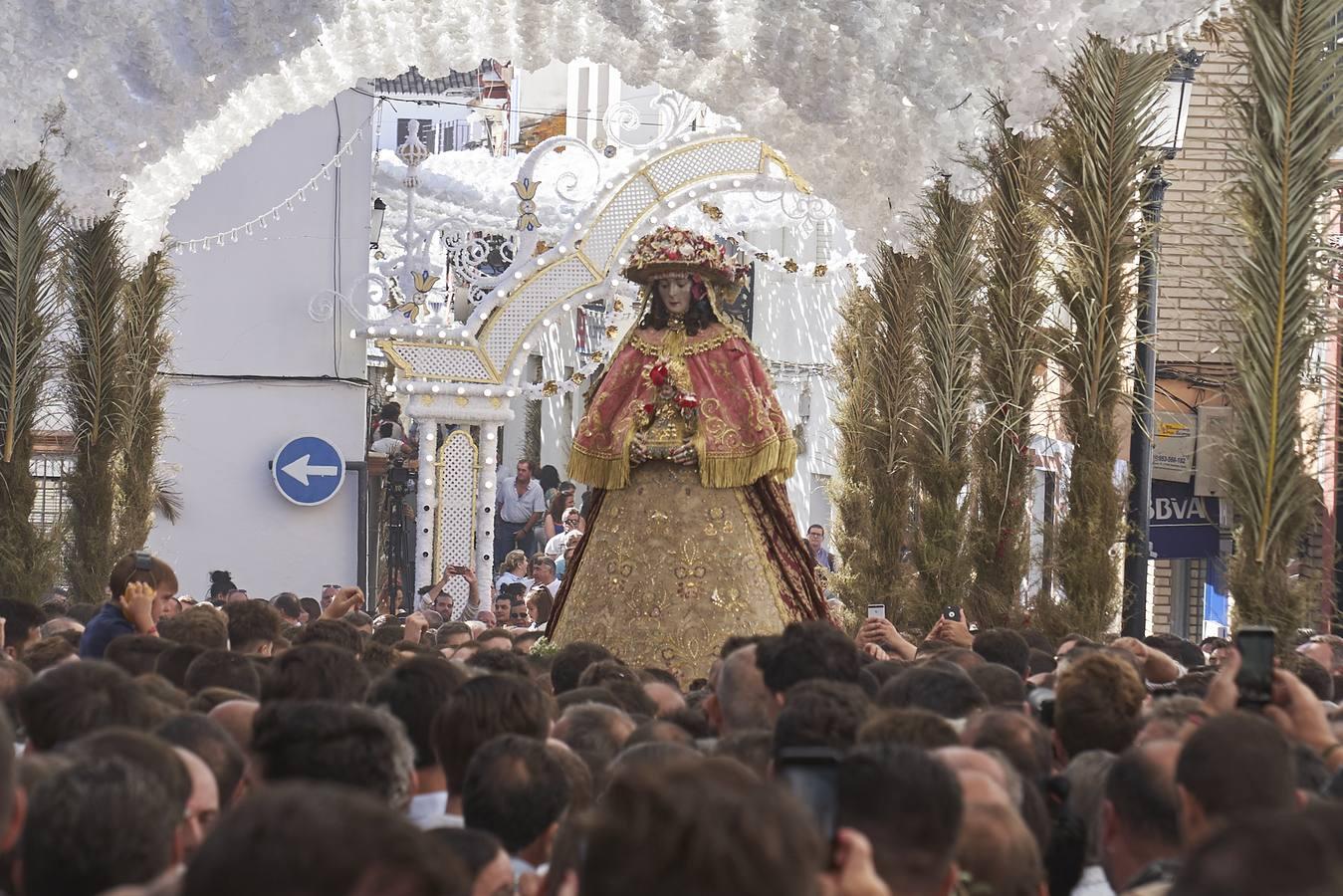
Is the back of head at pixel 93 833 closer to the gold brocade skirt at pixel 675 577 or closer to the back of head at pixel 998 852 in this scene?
the back of head at pixel 998 852

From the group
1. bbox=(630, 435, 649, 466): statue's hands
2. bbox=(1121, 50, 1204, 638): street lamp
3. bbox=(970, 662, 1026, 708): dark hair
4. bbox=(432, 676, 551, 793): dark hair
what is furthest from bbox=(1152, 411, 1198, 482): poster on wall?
bbox=(432, 676, 551, 793): dark hair

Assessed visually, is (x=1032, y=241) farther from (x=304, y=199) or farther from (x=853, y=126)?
(x=304, y=199)

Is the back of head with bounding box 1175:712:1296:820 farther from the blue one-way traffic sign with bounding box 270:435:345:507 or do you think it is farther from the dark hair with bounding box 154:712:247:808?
the blue one-way traffic sign with bounding box 270:435:345:507

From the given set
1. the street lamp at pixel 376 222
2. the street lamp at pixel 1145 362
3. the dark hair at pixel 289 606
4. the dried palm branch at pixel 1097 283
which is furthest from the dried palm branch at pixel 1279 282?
the street lamp at pixel 376 222

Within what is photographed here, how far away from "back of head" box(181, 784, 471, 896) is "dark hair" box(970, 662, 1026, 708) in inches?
136

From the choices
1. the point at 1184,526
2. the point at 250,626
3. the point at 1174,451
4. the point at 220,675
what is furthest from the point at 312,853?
the point at 1174,451

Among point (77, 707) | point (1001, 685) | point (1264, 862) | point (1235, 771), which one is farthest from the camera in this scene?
point (1001, 685)

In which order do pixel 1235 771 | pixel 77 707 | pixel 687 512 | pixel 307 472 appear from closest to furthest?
pixel 1235 771
pixel 77 707
pixel 687 512
pixel 307 472

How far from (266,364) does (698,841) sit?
48.8 feet

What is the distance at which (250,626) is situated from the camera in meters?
6.89

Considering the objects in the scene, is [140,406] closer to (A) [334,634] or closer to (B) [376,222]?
(A) [334,634]

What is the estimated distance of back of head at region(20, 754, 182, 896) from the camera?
8.87 ft

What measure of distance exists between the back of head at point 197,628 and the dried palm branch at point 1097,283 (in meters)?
3.97

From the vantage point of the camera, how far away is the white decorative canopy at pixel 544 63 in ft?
31.4
